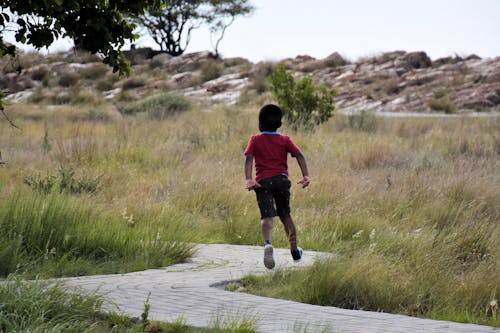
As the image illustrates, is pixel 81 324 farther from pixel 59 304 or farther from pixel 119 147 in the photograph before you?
pixel 119 147

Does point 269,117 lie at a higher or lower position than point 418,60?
higher

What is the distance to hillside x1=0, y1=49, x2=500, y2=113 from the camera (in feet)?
129

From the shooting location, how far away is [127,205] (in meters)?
11.0

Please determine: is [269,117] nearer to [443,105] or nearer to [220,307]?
[220,307]

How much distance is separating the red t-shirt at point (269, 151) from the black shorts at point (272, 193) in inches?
2.2

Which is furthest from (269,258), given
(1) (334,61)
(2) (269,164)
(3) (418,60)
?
(1) (334,61)

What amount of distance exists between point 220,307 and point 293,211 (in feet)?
18.7

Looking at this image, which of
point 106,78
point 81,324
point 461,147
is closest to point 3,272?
point 81,324

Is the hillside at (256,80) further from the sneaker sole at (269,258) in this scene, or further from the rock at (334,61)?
the sneaker sole at (269,258)

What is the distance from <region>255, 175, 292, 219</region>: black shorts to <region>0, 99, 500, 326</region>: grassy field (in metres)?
0.65

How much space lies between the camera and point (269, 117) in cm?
780

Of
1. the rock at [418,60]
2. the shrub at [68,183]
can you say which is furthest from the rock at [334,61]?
the shrub at [68,183]

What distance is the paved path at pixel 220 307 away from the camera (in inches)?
219

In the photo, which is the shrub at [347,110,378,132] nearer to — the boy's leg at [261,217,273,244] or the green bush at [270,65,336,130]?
the green bush at [270,65,336,130]
